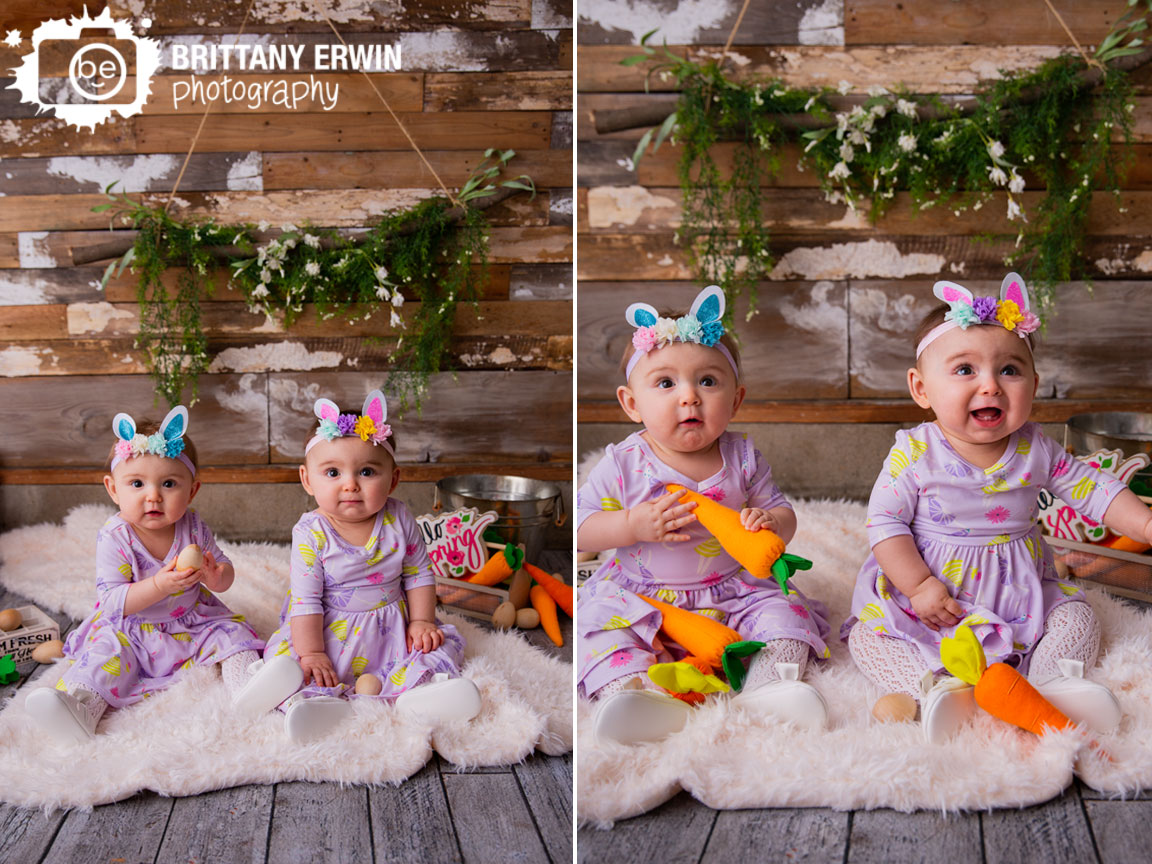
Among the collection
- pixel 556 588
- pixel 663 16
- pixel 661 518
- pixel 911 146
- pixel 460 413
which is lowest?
pixel 556 588

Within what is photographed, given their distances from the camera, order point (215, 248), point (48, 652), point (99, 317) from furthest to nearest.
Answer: point (99, 317), point (215, 248), point (48, 652)

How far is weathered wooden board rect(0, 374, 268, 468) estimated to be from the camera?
2.31 m

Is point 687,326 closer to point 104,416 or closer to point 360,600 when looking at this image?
point 360,600

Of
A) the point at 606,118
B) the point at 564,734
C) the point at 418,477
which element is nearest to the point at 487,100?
the point at 606,118

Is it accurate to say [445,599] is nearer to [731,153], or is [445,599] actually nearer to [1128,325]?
[731,153]

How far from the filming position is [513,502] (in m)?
1.96

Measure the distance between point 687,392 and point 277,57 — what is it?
4.63 ft

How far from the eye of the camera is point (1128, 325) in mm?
2283

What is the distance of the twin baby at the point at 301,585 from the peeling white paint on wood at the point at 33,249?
0.97 m

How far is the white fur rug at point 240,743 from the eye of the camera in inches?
46.3

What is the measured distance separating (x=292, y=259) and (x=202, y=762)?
1.26 meters

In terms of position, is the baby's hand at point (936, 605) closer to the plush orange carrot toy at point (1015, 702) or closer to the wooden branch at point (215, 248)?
the plush orange carrot toy at point (1015, 702)

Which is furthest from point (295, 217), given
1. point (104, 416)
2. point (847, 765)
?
point (847, 765)

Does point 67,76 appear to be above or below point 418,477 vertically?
above
